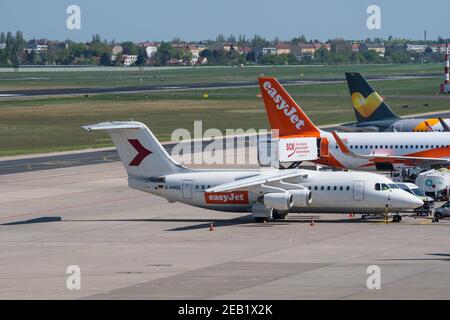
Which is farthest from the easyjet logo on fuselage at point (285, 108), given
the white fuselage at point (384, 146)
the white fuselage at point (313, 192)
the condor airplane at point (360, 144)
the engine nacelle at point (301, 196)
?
the engine nacelle at point (301, 196)

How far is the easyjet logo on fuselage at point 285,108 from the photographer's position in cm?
10331

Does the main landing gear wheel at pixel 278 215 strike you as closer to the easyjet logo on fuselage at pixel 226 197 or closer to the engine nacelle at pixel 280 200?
the engine nacelle at pixel 280 200

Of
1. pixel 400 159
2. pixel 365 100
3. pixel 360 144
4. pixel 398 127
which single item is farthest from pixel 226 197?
pixel 365 100

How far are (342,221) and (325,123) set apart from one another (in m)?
89.5

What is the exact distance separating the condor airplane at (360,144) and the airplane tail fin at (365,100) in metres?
19.6

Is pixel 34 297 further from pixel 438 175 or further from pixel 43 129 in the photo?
pixel 43 129

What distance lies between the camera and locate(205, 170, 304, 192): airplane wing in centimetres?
7581

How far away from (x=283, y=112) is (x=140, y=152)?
1037 inches

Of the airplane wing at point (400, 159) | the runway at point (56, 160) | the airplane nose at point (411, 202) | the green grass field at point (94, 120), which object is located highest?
the airplane wing at point (400, 159)

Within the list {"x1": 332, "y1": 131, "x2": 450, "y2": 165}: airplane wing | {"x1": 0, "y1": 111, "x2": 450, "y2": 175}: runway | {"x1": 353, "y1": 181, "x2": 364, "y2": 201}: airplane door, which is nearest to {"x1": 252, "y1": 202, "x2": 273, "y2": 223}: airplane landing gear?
{"x1": 353, "y1": 181, "x2": 364, "y2": 201}: airplane door

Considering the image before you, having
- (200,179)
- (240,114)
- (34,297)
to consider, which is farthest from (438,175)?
(240,114)

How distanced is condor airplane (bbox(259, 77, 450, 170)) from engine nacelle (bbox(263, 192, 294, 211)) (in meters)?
21.6

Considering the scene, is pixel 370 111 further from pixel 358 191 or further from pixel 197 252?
pixel 197 252

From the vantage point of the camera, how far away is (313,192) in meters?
76.9
